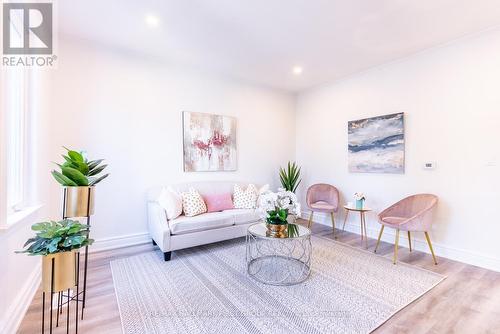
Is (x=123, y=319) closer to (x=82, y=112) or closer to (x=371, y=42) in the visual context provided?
(x=82, y=112)

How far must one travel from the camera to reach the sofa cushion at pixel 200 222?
2926 mm

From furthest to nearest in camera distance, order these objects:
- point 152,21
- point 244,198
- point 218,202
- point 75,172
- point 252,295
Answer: point 244,198 → point 218,202 → point 152,21 → point 252,295 → point 75,172

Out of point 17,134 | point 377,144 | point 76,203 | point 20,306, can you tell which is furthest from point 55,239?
point 377,144

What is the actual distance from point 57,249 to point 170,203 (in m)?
1.71

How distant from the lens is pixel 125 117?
3.38 m

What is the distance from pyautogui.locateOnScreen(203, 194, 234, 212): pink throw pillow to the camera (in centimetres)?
359

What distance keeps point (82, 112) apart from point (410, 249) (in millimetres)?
4814

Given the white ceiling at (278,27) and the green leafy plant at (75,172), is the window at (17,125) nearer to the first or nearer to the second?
the white ceiling at (278,27)

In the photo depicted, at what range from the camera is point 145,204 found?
139 inches

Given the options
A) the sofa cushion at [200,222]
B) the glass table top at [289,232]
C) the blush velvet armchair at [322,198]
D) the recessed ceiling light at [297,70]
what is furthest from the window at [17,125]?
the blush velvet armchair at [322,198]

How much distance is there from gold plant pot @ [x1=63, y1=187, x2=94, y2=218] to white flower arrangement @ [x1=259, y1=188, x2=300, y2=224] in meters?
1.60

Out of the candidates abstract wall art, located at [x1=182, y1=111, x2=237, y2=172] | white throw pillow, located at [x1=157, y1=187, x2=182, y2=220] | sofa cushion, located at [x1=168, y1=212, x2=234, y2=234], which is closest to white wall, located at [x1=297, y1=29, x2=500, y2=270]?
abstract wall art, located at [x1=182, y1=111, x2=237, y2=172]

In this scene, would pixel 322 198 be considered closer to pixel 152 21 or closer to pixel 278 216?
pixel 278 216

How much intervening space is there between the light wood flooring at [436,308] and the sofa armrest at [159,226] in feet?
1.98
